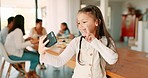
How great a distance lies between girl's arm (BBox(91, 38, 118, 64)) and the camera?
1.09m

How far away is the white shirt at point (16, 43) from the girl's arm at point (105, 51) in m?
2.05

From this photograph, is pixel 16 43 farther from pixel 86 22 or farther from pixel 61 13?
pixel 61 13

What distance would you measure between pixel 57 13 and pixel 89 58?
233 inches

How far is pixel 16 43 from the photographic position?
3.05 m

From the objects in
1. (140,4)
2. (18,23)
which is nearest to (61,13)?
(18,23)

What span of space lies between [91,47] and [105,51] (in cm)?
13

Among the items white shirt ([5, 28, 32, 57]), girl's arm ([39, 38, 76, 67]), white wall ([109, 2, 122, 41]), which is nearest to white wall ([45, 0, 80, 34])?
white shirt ([5, 28, 32, 57])

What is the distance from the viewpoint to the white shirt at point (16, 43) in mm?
3023

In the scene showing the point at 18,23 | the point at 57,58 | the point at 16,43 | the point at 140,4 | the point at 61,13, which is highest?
the point at 140,4

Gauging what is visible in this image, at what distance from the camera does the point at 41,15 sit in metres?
7.81

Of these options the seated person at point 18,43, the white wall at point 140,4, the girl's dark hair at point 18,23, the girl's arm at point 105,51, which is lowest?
the seated person at point 18,43

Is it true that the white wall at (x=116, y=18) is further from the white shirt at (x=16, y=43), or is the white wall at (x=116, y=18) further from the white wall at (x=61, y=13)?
the white shirt at (x=16, y=43)

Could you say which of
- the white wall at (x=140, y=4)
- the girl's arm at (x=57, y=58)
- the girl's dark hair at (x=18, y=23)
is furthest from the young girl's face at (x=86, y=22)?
the white wall at (x=140, y=4)

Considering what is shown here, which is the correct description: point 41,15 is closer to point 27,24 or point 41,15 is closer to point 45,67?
point 27,24
